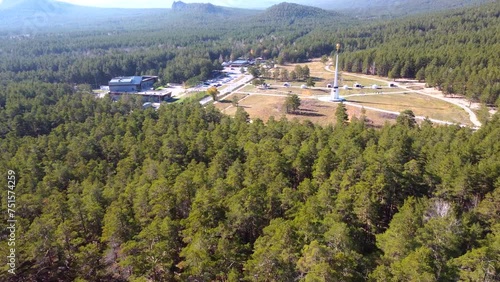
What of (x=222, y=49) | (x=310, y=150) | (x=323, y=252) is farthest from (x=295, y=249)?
(x=222, y=49)

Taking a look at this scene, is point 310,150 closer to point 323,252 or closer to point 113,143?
point 323,252

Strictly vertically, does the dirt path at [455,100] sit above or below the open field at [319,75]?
below

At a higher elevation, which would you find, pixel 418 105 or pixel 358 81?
pixel 358 81

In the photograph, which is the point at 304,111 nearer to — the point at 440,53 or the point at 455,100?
the point at 455,100

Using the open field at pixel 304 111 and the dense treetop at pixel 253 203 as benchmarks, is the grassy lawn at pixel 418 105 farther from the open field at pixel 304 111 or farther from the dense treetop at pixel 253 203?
the dense treetop at pixel 253 203

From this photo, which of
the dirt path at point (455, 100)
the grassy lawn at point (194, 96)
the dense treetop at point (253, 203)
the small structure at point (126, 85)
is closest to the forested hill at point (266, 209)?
the dense treetop at point (253, 203)

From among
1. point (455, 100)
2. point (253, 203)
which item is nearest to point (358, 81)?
point (455, 100)
